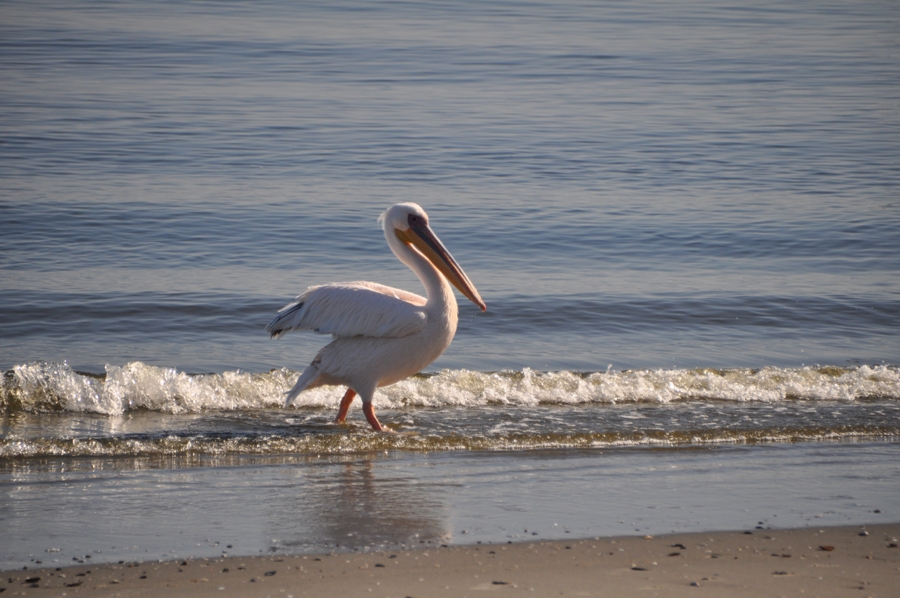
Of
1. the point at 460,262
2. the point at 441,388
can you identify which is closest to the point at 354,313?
the point at 441,388

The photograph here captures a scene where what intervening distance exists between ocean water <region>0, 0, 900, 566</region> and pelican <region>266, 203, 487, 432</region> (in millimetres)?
388

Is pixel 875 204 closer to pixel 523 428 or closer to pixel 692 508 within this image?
pixel 523 428

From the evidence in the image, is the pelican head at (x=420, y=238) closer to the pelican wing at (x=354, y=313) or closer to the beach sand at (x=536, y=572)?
the pelican wing at (x=354, y=313)

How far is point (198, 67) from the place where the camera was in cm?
2495

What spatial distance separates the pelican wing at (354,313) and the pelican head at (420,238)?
38 cm

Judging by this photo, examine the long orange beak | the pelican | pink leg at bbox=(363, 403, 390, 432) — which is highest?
the long orange beak

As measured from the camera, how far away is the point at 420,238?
659cm

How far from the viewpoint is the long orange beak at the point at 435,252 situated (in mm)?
6590

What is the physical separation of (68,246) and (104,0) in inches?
1036

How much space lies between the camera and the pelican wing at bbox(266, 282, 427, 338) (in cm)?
620

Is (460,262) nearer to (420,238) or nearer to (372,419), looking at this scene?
(420,238)

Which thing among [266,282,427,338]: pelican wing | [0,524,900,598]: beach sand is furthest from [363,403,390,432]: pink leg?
[0,524,900,598]: beach sand

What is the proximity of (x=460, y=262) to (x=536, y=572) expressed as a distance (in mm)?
8605

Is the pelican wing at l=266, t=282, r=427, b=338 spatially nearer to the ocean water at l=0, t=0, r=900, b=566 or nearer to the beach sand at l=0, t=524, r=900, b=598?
the ocean water at l=0, t=0, r=900, b=566
